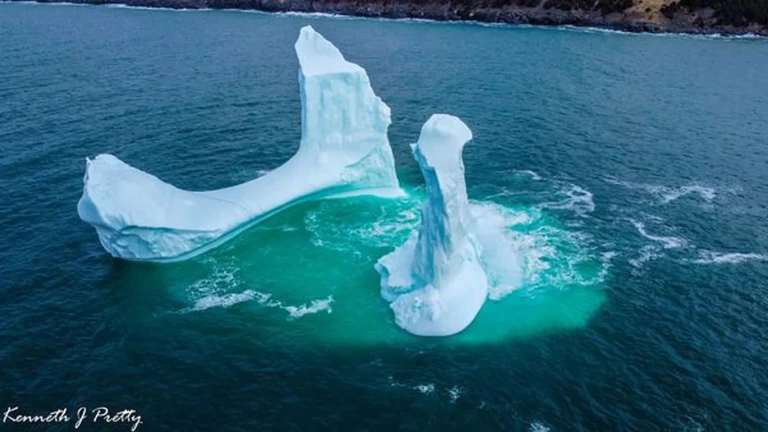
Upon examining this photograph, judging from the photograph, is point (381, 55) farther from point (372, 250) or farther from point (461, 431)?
point (461, 431)

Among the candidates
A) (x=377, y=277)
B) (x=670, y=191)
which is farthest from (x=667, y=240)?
(x=377, y=277)

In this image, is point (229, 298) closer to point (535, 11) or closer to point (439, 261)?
point (439, 261)

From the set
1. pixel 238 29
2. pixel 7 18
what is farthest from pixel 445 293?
pixel 7 18
